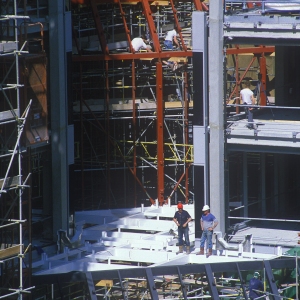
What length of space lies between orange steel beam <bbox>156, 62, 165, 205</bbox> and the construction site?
51mm

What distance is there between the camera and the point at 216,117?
36719 mm

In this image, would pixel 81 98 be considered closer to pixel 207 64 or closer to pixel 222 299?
pixel 207 64

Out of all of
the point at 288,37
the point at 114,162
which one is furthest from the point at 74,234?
the point at 288,37

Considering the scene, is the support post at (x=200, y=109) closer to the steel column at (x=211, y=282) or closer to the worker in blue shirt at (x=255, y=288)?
the steel column at (x=211, y=282)

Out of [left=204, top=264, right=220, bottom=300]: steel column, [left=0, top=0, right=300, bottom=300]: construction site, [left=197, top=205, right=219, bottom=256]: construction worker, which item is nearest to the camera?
[left=204, top=264, right=220, bottom=300]: steel column

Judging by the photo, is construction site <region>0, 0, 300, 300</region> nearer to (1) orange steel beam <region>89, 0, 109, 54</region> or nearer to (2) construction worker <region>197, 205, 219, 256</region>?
(1) orange steel beam <region>89, 0, 109, 54</region>

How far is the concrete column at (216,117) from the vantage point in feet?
120

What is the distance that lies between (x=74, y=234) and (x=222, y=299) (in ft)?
21.7

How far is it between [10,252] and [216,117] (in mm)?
8795

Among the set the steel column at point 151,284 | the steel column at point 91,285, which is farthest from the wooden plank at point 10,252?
the steel column at point 151,284

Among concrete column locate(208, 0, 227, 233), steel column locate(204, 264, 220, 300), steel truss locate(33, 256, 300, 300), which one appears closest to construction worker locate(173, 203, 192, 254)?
steel truss locate(33, 256, 300, 300)

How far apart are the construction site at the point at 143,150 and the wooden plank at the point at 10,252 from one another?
4 cm

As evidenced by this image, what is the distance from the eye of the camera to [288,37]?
36.1 meters

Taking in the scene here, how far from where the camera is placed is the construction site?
3288 centimetres
